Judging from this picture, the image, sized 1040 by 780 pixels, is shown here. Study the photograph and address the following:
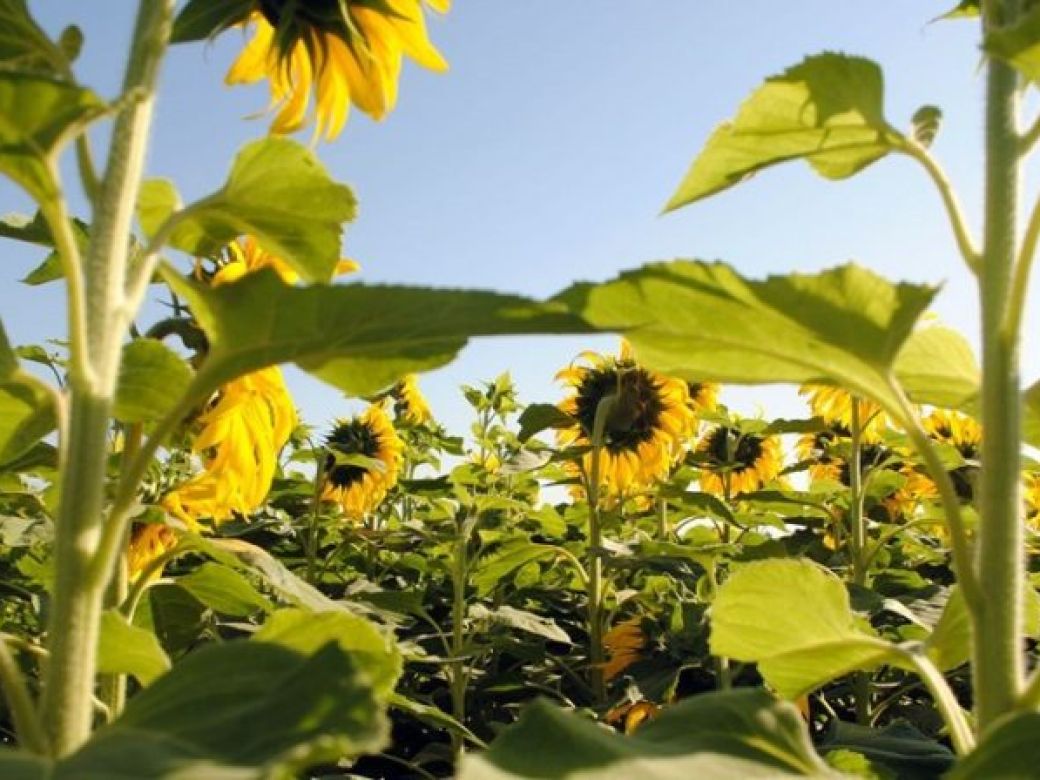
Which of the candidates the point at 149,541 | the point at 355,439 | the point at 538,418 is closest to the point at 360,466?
the point at 355,439

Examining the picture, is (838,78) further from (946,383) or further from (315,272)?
(315,272)

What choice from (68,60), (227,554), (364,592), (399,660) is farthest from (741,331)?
(364,592)

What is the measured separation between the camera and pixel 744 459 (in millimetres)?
5777

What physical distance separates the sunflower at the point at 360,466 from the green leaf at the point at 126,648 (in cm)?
386

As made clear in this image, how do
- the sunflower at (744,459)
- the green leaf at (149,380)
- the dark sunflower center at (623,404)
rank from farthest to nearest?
the sunflower at (744,459)
the dark sunflower center at (623,404)
the green leaf at (149,380)

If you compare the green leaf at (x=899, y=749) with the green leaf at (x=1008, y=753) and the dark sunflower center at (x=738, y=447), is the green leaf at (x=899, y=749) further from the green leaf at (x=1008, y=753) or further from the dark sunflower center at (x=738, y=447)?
the dark sunflower center at (x=738, y=447)

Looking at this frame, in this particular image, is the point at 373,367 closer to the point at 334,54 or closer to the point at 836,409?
the point at 334,54

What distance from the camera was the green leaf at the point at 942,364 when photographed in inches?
43.6

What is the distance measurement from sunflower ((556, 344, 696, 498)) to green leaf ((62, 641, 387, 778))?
12.3 feet

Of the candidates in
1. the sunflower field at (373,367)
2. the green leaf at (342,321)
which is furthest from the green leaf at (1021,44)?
the green leaf at (342,321)

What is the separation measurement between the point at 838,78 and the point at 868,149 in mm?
101

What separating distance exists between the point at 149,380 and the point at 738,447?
469 centimetres

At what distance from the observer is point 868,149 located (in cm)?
109

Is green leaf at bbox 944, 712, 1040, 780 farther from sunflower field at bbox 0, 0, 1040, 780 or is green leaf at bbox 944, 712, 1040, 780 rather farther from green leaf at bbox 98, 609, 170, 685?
green leaf at bbox 98, 609, 170, 685
